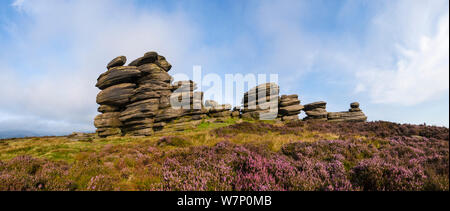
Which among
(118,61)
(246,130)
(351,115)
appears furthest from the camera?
(351,115)

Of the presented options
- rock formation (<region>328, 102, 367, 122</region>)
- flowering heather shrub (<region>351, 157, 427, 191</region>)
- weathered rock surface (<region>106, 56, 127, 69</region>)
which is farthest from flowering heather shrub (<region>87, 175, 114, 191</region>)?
rock formation (<region>328, 102, 367, 122</region>)

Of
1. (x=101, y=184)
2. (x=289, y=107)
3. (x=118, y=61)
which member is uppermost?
(x=118, y=61)

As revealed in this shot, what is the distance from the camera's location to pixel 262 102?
124 ft

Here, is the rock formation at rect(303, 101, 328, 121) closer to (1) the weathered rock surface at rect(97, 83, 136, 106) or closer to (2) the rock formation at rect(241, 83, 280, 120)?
(2) the rock formation at rect(241, 83, 280, 120)

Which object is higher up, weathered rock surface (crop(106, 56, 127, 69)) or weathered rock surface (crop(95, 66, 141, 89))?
weathered rock surface (crop(106, 56, 127, 69))

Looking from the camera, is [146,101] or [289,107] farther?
[289,107]

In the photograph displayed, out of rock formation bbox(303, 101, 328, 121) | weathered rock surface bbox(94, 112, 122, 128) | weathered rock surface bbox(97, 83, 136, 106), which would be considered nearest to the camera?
weathered rock surface bbox(94, 112, 122, 128)

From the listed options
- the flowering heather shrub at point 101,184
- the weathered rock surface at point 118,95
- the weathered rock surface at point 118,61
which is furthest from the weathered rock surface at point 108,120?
the flowering heather shrub at point 101,184

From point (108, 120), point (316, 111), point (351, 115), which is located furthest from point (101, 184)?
point (351, 115)

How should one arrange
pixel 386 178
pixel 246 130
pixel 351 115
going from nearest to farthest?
1. pixel 386 178
2. pixel 246 130
3. pixel 351 115

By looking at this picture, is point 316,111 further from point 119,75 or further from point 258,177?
point 119,75

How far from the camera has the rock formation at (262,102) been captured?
1423 inches

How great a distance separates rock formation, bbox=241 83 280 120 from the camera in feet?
119

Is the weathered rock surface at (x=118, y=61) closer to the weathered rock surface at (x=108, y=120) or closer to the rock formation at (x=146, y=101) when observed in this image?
the rock formation at (x=146, y=101)
